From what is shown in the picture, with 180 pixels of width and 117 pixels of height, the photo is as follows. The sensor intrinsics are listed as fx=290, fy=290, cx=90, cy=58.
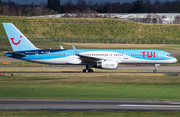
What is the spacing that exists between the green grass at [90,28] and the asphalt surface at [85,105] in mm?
107222

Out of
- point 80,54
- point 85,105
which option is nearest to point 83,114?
point 85,105

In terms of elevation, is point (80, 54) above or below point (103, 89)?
above

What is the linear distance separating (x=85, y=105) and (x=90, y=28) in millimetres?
119625

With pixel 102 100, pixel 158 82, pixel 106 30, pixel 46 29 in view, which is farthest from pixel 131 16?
pixel 102 100

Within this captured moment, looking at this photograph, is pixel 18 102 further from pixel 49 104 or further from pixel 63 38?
pixel 63 38

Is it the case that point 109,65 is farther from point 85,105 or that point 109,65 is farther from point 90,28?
point 90,28

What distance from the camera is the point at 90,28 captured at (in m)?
139

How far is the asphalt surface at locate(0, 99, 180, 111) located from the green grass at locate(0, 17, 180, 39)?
107 metres

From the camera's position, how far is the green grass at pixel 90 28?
431 feet

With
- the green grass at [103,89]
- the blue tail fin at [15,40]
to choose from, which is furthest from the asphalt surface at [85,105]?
the blue tail fin at [15,40]

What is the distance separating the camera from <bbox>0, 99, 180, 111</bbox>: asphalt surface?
1967cm

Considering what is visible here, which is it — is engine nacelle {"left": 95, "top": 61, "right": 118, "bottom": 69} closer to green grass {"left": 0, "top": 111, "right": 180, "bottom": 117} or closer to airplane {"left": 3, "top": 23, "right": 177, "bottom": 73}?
airplane {"left": 3, "top": 23, "right": 177, "bottom": 73}

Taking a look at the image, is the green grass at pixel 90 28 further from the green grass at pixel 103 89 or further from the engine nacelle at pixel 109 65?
the green grass at pixel 103 89

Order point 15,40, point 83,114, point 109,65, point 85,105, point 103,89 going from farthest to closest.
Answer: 1. point 15,40
2. point 109,65
3. point 103,89
4. point 85,105
5. point 83,114
